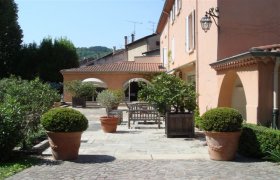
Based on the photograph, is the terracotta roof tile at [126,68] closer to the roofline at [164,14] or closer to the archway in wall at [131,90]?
the archway in wall at [131,90]

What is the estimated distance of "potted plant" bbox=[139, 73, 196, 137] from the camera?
14.5 metres

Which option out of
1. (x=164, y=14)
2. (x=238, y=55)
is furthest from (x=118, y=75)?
(x=238, y=55)

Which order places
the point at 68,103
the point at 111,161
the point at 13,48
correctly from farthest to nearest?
the point at 13,48 → the point at 68,103 → the point at 111,161

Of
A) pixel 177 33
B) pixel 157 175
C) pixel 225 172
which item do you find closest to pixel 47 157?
pixel 157 175

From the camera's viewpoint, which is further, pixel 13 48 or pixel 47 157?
pixel 13 48

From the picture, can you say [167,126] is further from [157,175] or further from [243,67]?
[157,175]

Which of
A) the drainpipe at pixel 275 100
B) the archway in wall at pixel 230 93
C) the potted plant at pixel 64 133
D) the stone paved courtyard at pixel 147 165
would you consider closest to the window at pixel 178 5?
the archway in wall at pixel 230 93

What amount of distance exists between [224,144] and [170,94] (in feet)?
16.9

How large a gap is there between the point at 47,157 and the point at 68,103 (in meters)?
28.9

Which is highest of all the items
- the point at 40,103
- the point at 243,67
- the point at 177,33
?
the point at 177,33

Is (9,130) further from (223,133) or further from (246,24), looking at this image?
(246,24)

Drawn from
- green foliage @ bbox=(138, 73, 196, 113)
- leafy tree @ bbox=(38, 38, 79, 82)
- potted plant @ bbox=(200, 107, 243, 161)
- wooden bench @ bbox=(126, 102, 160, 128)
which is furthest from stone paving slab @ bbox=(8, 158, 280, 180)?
leafy tree @ bbox=(38, 38, 79, 82)

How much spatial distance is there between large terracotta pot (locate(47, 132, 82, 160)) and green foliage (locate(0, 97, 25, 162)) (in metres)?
0.70

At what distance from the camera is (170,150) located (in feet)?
37.7
